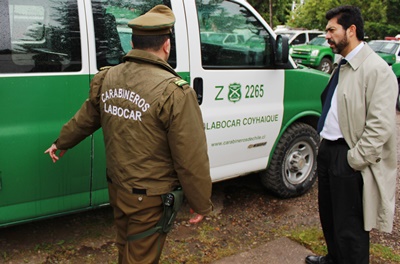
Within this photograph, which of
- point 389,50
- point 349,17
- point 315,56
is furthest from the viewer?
point 315,56

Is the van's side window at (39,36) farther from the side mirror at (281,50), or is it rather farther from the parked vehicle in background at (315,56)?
the parked vehicle in background at (315,56)

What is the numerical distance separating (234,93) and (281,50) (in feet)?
2.11

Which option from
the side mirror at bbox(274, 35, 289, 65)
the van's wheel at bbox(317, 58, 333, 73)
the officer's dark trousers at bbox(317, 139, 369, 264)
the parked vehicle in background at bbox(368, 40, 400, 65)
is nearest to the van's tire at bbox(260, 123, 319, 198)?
the side mirror at bbox(274, 35, 289, 65)

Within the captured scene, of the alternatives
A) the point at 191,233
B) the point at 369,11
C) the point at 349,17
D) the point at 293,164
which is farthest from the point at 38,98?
the point at 369,11

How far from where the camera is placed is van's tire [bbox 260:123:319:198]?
4.36m

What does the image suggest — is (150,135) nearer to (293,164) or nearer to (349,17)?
(349,17)

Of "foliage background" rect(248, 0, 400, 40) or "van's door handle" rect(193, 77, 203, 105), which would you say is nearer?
"van's door handle" rect(193, 77, 203, 105)

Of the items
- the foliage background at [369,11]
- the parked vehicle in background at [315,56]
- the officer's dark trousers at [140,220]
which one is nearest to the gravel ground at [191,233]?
the officer's dark trousers at [140,220]

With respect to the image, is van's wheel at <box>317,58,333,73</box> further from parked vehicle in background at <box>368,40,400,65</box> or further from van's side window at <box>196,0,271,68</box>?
van's side window at <box>196,0,271,68</box>

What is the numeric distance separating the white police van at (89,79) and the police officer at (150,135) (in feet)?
2.56

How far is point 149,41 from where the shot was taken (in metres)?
2.14

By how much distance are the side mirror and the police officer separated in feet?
6.31

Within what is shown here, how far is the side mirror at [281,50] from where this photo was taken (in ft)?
13.0

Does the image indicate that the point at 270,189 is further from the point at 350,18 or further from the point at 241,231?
the point at 350,18
